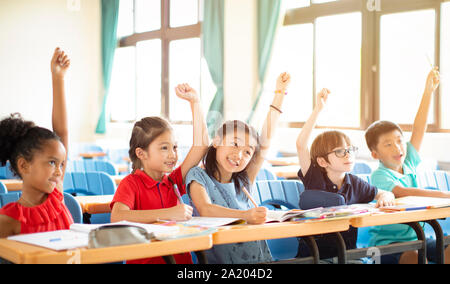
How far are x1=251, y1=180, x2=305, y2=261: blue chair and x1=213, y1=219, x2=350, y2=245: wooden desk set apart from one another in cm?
67

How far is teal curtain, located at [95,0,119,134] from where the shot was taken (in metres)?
9.02

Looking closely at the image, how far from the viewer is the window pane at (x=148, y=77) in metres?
8.45

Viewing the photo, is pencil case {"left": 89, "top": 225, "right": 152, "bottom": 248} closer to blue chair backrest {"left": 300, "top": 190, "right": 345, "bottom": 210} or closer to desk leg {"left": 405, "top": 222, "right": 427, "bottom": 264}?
blue chair backrest {"left": 300, "top": 190, "right": 345, "bottom": 210}

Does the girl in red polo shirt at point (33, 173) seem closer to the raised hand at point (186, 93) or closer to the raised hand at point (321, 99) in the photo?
the raised hand at point (186, 93)

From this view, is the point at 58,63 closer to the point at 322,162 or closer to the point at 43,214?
the point at 43,214

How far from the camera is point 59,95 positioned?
6.77 feet

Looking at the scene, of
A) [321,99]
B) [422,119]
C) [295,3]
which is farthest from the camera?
[295,3]

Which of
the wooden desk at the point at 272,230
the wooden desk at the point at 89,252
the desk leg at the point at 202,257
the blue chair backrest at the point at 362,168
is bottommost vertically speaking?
the desk leg at the point at 202,257

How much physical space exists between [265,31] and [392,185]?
4167 mm

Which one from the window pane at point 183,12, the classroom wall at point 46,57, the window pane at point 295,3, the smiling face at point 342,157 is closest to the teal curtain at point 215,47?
the window pane at point 183,12

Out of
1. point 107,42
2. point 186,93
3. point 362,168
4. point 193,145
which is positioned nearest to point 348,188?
point 193,145

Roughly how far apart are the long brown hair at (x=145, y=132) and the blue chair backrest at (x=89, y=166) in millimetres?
1984
